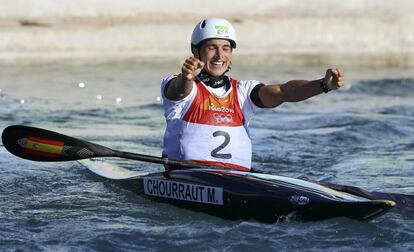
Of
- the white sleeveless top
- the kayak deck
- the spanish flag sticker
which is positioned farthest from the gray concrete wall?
the kayak deck

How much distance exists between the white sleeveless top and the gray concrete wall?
33.1 ft

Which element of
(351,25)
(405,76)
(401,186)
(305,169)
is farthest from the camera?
(351,25)

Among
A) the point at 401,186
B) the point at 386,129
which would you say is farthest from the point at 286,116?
the point at 401,186

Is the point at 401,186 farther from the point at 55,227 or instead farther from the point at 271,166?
the point at 55,227

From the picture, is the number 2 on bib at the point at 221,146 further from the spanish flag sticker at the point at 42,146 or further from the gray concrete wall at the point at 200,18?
the gray concrete wall at the point at 200,18

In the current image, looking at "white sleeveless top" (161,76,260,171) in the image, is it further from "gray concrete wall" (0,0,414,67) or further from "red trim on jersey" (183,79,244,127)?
"gray concrete wall" (0,0,414,67)

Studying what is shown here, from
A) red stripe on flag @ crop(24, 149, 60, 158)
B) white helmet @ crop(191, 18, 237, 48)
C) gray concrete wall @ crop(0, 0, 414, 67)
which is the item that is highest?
gray concrete wall @ crop(0, 0, 414, 67)

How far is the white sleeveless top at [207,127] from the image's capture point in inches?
295

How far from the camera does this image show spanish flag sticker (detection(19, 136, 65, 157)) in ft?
25.6

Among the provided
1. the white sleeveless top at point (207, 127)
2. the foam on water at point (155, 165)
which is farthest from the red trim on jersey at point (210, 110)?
the foam on water at point (155, 165)

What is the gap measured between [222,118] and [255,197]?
0.85 metres

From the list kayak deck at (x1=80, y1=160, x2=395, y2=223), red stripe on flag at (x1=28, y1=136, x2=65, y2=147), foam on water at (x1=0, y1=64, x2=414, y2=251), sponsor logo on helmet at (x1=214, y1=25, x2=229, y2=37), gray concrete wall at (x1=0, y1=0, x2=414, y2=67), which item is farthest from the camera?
gray concrete wall at (x1=0, y1=0, x2=414, y2=67)

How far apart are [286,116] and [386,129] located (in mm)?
1541

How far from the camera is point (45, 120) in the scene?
1219cm
